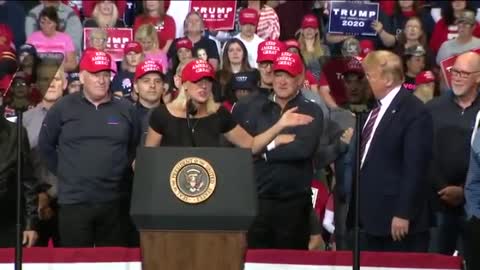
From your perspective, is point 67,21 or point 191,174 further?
point 67,21

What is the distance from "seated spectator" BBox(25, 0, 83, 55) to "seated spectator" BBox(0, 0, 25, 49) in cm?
10

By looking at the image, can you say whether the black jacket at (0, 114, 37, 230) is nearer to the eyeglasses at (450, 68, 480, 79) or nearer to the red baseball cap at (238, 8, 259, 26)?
the eyeglasses at (450, 68, 480, 79)

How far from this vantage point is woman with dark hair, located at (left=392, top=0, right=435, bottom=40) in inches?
659

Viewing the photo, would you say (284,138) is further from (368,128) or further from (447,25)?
(447,25)

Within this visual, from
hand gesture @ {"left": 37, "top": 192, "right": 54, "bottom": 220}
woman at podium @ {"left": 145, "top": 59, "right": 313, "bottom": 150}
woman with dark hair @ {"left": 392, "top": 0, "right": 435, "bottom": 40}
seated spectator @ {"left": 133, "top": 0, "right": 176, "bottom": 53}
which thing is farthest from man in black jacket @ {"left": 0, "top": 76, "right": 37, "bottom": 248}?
woman with dark hair @ {"left": 392, "top": 0, "right": 435, "bottom": 40}

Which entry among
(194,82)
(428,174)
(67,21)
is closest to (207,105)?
(194,82)

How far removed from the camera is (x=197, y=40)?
51.6ft

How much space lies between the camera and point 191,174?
843 cm

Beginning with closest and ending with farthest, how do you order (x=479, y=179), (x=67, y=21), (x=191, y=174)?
(x=191, y=174) < (x=479, y=179) < (x=67, y=21)

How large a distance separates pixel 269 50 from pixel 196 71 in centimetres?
233

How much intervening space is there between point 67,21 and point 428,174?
681cm

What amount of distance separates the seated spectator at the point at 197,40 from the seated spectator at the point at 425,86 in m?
2.28

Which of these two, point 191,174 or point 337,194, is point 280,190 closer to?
point 337,194

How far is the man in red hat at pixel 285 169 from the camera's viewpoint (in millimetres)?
→ 10602
